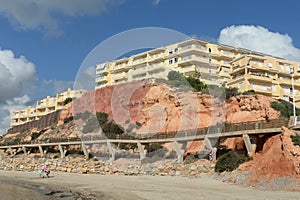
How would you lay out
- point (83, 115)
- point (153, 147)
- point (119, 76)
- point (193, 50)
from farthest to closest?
point (119, 76) → point (193, 50) → point (83, 115) → point (153, 147)

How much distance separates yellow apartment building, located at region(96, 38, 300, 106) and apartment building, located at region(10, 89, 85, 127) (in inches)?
839

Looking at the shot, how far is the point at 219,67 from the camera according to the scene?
2172 inches

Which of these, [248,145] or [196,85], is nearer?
[248,145]

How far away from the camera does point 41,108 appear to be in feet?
289

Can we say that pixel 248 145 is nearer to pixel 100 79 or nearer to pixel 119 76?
pixel 119 76

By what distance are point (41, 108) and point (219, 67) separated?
53.4 metres

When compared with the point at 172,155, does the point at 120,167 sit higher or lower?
lower

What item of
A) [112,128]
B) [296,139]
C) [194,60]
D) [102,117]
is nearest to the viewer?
[296,139]

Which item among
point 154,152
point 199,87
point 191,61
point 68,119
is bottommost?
point 154,152

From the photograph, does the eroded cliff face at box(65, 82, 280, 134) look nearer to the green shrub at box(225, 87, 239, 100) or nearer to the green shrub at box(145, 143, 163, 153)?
the green shrub at box(225, 87, 239, 100)

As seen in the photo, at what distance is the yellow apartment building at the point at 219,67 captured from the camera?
4681 cm

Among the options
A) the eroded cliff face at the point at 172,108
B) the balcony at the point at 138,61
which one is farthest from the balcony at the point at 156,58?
the eroded cliff face at the point at 172,108

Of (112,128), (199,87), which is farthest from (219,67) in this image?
(112,128)

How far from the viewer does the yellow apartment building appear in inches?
1843
